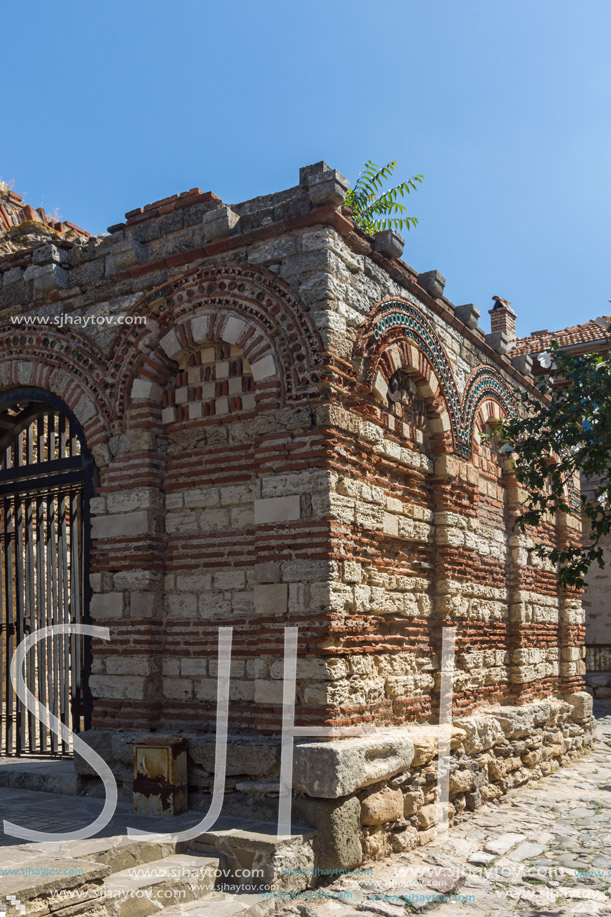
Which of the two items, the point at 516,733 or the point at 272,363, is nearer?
the point at 272,363

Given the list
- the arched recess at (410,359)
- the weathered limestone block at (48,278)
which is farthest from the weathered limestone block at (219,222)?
the weathered limestone block at (48,278)

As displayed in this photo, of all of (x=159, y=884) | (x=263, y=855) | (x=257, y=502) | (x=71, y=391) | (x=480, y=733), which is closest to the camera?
(x=159, y=884)

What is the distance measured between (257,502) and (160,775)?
6.26 ft

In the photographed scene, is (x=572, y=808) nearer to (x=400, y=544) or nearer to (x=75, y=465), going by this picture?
(x=400, y=544)

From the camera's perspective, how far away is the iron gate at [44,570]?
6.85m

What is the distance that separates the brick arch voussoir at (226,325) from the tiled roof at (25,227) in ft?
5.48

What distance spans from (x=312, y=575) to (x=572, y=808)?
12.8ft

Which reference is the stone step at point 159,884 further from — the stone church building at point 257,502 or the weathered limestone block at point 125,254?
the weathered limestone block at point 125,254

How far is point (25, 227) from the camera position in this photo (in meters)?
8.80

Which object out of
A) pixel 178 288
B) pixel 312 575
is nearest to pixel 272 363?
pixel 178 288

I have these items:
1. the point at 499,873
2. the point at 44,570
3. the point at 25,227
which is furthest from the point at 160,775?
the point at 25,227

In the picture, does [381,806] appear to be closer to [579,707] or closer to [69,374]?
[69,374]

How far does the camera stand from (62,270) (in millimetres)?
Answer: 7098

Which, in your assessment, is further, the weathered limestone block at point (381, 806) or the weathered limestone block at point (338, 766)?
the weathered limestone block at point (381, 806)
